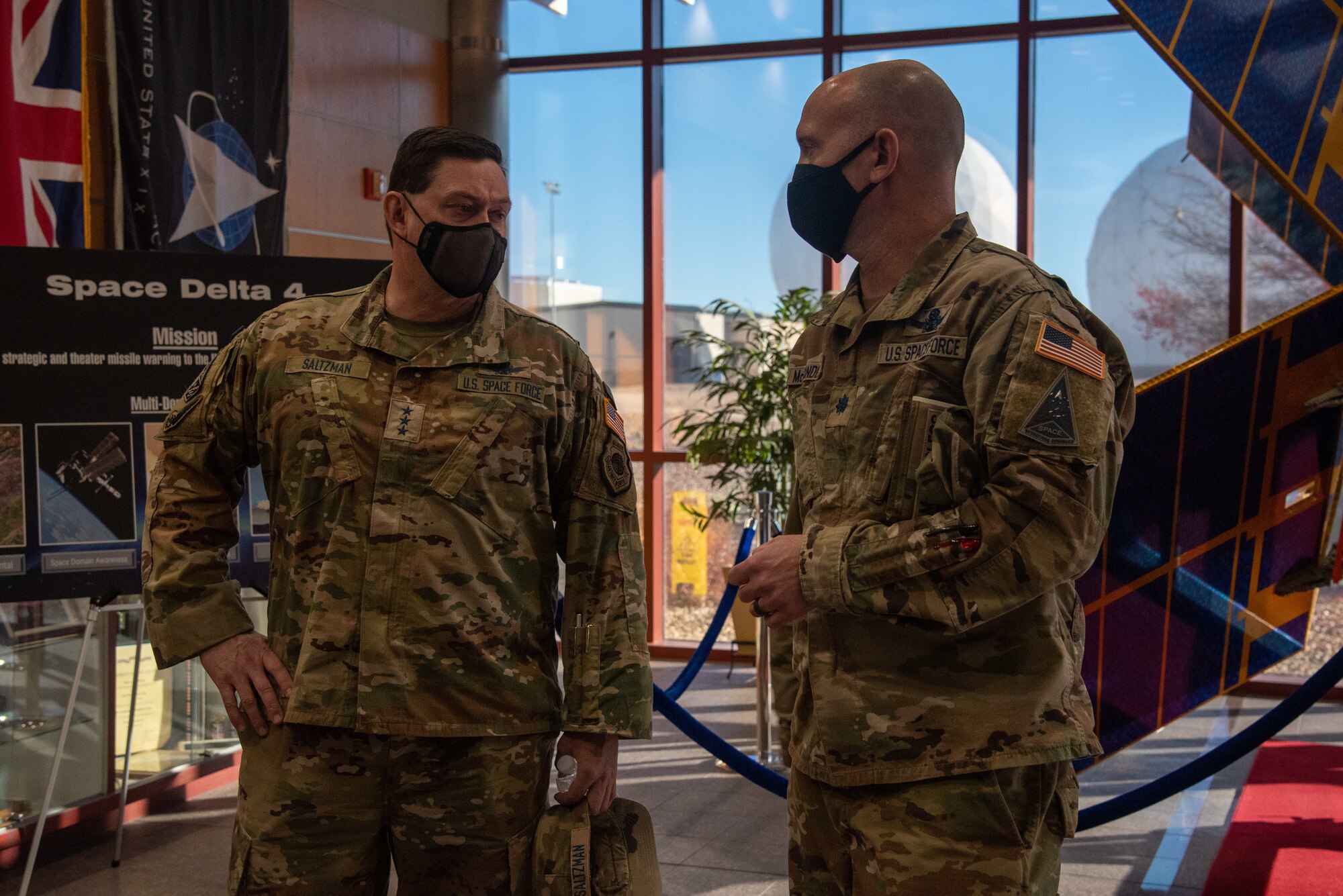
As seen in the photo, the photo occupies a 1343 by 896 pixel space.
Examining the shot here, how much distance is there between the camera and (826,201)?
167 cm

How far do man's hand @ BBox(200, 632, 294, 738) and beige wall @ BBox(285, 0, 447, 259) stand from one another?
425cm

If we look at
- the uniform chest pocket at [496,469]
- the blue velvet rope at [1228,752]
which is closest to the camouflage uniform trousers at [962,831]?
the uniform chest pocket at [496,469]

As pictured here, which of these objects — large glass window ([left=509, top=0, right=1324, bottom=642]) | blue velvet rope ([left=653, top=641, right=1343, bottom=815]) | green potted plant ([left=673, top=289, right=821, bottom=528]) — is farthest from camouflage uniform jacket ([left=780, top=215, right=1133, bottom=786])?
large glass window ([left=509, top=0, right=1324, bottom=642])

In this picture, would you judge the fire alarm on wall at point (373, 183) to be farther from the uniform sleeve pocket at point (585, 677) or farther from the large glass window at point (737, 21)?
the uniform sleeve pocket at point (585, 677)

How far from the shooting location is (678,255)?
7168mm

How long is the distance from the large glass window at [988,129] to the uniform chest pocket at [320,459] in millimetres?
5284

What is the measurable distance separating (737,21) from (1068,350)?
599 cm

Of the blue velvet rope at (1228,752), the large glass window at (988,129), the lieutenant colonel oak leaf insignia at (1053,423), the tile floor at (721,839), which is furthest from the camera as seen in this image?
the large glass window at (988,129)

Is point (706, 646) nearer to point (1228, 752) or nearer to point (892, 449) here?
point (1228, 752)

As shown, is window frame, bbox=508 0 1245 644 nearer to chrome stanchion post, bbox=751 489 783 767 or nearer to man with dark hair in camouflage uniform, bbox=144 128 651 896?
chrome stanchion post, bbox=751 489 783 767

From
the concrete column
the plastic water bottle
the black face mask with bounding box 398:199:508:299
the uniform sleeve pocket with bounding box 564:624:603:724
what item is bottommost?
the plastic water bottle

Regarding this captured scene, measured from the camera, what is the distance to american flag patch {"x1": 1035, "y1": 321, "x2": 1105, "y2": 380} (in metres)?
1.37

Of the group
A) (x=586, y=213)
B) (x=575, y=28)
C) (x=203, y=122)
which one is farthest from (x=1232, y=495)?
(x=575, y=28)

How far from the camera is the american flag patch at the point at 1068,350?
4.49ft
